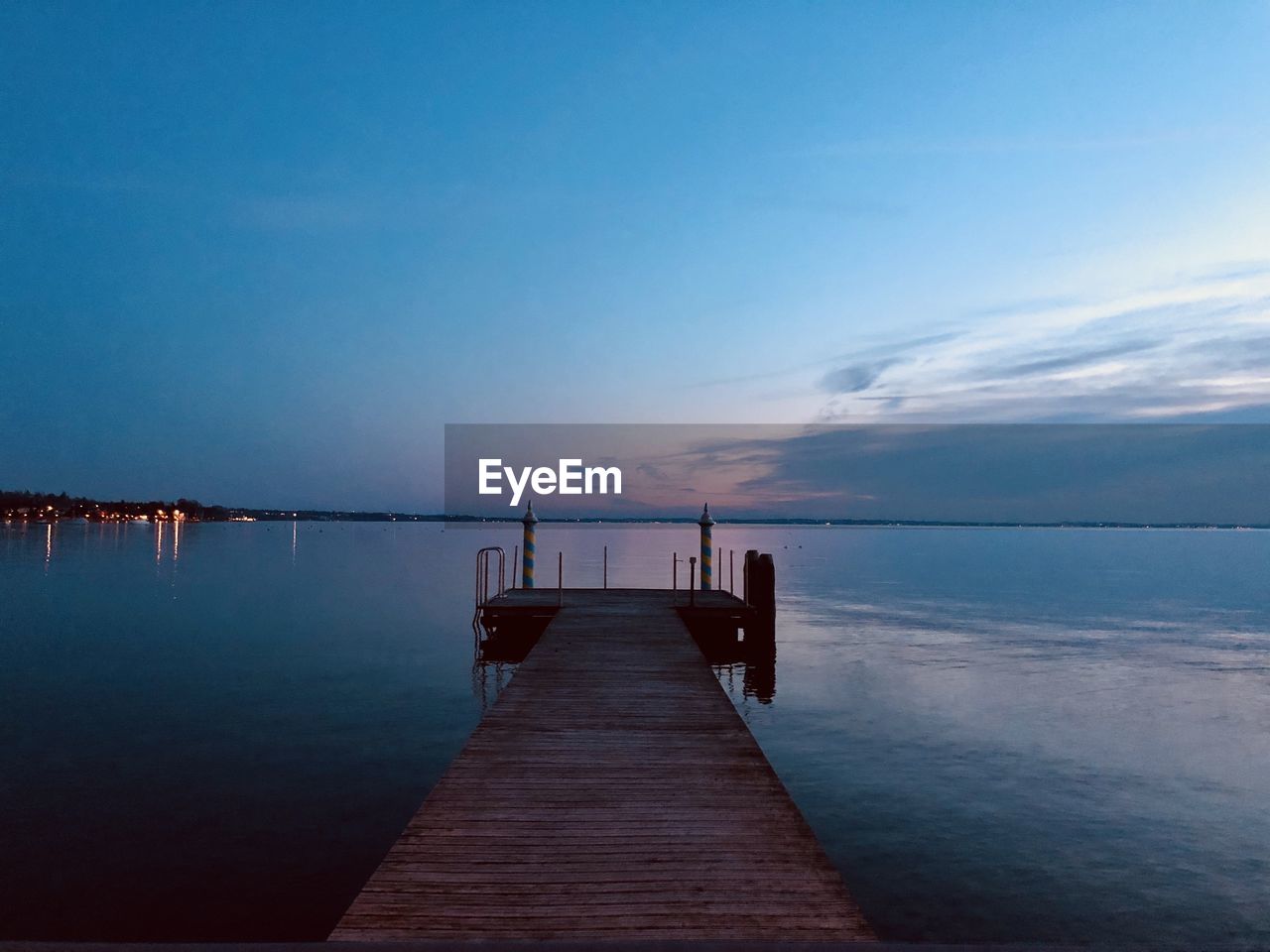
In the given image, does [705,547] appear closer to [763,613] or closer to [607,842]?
[763,613]

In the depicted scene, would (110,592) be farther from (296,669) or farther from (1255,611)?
(1255,611)

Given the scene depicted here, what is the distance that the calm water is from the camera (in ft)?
28.0

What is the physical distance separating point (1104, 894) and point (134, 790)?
1244 centimetres

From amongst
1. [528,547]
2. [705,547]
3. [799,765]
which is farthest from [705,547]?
[799,765]

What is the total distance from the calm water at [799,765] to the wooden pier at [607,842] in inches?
101

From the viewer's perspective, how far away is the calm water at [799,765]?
852 cm

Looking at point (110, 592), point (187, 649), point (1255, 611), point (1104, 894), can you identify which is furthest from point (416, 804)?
point (1255, 611)

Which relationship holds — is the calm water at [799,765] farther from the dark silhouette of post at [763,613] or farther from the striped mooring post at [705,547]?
the striped mooring post at [705,547]

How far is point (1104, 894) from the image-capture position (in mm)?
8859

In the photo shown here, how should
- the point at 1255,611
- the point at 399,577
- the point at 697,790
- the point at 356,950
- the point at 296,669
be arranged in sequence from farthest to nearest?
the point at 399,577 < the point at 1255,611 < the point at 296,669 < the point at 697,790 < the point at 356,950

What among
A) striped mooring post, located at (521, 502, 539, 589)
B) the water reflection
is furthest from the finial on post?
striped mooring post, located at (521, 502, 539, 589)

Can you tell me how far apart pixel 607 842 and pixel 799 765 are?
8343 millimetres

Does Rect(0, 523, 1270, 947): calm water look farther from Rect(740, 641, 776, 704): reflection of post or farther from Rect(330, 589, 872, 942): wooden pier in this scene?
Rect(330, 589, 872, 942): wooden pier

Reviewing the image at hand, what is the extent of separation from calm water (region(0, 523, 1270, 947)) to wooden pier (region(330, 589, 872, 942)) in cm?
256
